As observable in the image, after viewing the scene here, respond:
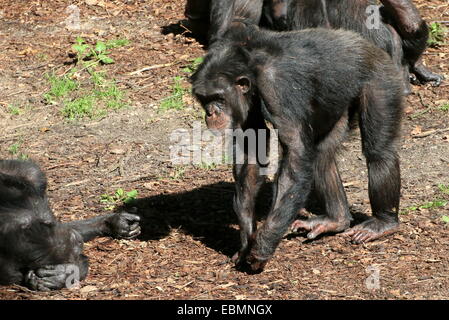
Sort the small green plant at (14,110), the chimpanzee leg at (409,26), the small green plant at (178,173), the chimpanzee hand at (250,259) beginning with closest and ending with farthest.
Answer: the chimpanzee hand at (250,259), the small green plant at (178,173), the chimpanzee leg at (409,26), the small green plant at (14,110)

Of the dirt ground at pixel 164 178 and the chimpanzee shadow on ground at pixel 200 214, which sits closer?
the dirt ground at pixel 164 178

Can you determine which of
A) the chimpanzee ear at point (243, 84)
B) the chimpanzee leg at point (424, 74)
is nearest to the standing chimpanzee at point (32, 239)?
the chimpanzee ear at point (243, 84)

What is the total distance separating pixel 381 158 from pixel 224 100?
1.47 m

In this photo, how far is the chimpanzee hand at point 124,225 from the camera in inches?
281

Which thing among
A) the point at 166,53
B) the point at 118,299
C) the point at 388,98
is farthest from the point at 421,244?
the point at 166,53

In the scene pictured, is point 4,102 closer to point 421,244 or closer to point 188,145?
point 188,145

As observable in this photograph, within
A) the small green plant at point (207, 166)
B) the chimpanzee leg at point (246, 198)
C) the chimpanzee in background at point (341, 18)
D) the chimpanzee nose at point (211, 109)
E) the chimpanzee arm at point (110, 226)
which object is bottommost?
the small green plant at point (207, 166)

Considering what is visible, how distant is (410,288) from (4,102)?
641 cm

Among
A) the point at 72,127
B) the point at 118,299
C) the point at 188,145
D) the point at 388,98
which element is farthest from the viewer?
the point at 72,127

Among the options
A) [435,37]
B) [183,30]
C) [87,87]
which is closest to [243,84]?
[87,87]

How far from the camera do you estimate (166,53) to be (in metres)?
11.5

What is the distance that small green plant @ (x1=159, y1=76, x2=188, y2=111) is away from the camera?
400 inches

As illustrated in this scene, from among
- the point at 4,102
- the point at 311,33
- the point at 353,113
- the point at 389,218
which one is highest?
the point at 311,33

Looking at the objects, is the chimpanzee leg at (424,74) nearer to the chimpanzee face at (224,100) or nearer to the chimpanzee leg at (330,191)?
the chimpanzee leg at (330,191)
